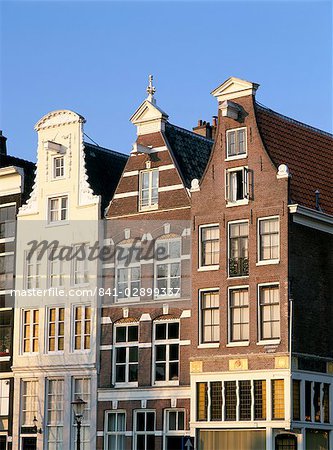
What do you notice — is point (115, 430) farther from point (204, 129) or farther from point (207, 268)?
point (204, 129)

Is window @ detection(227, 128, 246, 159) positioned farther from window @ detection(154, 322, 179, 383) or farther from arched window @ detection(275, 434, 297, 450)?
arched window @ detection(275, 434, 297, 450)

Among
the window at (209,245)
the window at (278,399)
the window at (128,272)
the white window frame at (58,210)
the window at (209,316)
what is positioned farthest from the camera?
the white window frame at (58,210)

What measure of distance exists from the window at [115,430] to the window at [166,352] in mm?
2176

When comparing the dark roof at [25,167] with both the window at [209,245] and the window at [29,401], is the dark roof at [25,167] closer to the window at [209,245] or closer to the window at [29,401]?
the window at [29,401]

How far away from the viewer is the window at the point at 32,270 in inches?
1735

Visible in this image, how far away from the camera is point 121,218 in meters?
41.6

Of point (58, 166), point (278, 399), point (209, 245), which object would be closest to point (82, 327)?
point (209, 245)

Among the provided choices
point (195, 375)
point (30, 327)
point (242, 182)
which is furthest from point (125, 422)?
point (242, 182)

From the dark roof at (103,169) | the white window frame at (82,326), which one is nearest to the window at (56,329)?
the white window frame at (82,326)

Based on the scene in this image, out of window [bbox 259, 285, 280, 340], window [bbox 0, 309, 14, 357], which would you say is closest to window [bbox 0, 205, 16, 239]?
window [bbox 0, 309, 14, 357]

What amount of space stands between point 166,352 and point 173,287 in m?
2.38

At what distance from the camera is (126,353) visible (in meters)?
40.7

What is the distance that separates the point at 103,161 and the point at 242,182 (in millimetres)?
8939

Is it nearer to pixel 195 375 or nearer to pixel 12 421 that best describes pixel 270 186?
pixel 195 375
